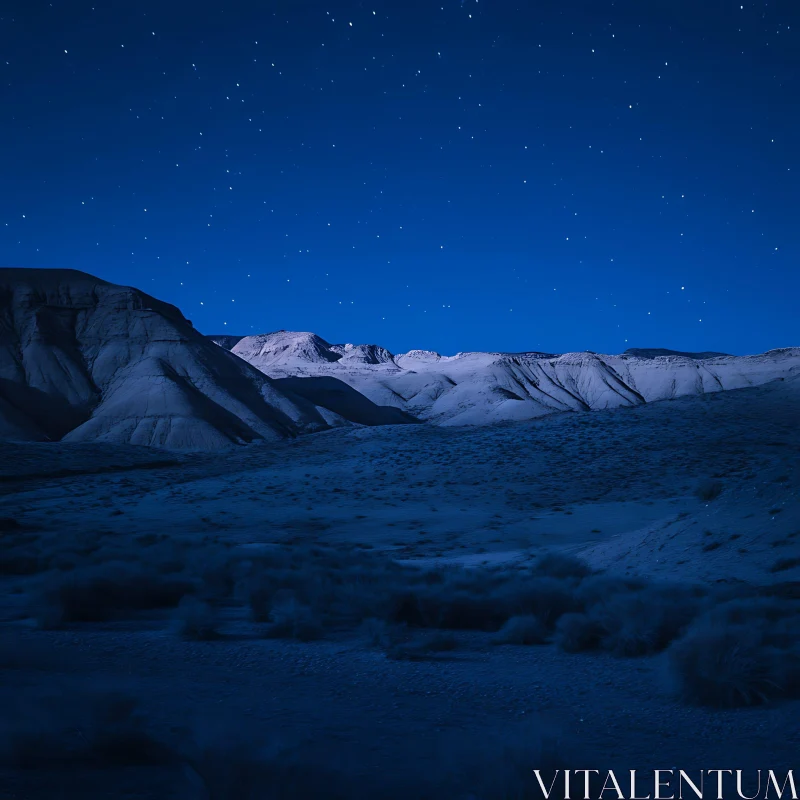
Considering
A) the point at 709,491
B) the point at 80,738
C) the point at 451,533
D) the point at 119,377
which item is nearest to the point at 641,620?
the point at 80,738

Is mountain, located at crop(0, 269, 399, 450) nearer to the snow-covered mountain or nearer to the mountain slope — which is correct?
the mountain slope

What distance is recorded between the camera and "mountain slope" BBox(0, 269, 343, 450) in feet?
185

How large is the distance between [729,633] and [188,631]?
5.37 metres

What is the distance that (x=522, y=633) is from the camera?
22.2 ft

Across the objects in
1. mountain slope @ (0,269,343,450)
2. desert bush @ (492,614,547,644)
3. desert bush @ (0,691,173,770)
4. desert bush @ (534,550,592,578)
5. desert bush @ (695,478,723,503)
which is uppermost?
mountain slope @ (0,269,343,450)

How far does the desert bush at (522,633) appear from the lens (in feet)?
22.3

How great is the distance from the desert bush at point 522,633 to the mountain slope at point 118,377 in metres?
49.5

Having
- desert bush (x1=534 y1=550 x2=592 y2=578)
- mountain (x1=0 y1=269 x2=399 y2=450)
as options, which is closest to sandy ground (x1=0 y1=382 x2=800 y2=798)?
desert bush (x1=534 y1=550 x2=592 y2=578)

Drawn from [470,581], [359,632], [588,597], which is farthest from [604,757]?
[470,581]

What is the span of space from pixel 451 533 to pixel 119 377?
57.7 metres

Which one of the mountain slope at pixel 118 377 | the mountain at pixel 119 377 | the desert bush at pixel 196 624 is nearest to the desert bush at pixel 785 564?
the desert bush at pixel 196 624

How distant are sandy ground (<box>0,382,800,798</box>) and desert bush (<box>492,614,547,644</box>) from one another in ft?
0.89

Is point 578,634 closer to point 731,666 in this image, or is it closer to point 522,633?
point 522,633

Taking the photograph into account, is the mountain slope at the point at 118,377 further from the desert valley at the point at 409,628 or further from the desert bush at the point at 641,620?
the desert bush at the point at 641,620
